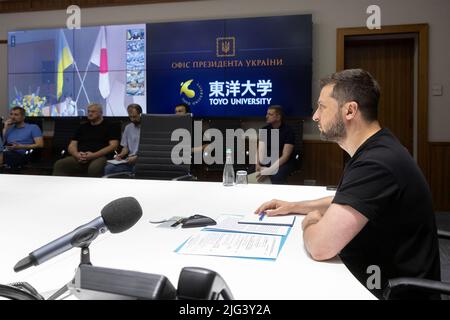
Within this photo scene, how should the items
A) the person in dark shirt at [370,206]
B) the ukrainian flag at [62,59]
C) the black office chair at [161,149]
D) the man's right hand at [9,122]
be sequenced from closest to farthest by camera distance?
the person in dark shirt at [370,206]
the black office chair at [161,149]
the man's right hand at [9,122]
the ukrainian flag at [62,59]

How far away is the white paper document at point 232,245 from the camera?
3.66ft

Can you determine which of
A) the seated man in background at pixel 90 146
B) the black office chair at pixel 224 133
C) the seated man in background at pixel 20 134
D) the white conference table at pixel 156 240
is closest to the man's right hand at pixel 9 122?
the seated man in background at pixel 20 134

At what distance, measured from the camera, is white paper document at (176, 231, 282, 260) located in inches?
43.9

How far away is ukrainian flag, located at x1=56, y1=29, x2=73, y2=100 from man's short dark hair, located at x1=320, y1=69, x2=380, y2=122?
465 centimetres

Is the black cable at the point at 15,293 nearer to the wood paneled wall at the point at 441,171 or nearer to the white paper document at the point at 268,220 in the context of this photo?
the white paper document at the point at 268,220

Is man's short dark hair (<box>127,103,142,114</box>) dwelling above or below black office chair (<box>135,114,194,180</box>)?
above

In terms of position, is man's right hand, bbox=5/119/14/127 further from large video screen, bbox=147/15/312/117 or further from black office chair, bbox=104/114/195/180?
black office chair, bbox=104/114/195/180

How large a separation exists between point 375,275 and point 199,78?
12.6ft

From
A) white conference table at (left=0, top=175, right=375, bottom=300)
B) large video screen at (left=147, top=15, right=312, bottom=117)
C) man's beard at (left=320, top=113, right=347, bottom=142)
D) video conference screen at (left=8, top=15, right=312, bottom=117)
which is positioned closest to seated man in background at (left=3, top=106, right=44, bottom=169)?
video conference screen at (left=8, top=15, right=312, bottom=117)

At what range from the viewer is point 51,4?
529 cm

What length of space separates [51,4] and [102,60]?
117 centimetres

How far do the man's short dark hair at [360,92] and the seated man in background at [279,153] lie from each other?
257 centimetres
